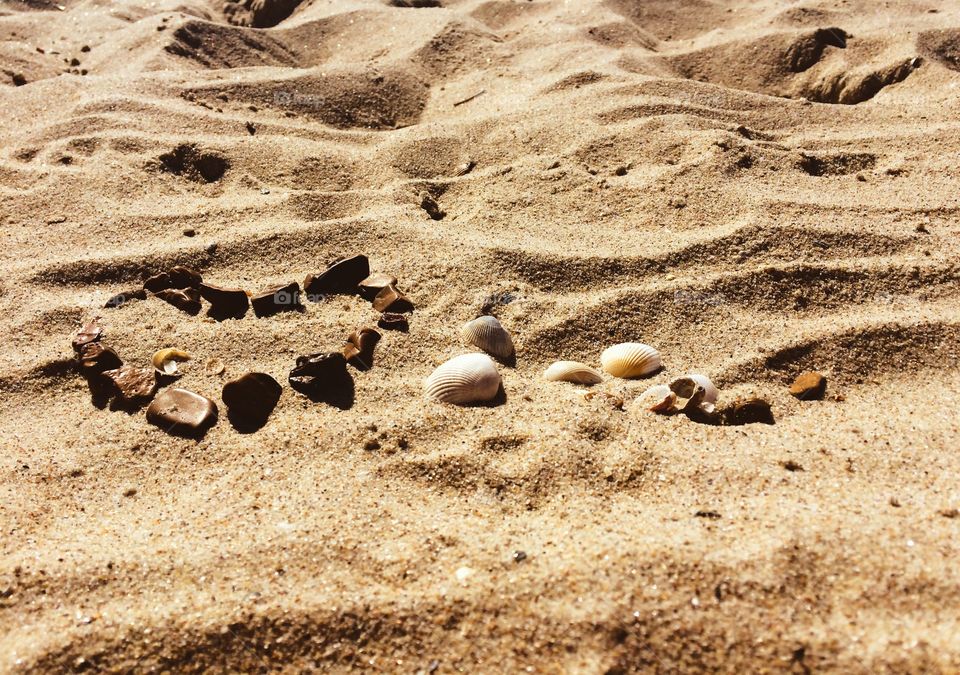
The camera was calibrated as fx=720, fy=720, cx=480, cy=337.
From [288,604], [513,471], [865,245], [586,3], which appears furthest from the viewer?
[586,3]

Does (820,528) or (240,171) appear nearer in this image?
(820,528)

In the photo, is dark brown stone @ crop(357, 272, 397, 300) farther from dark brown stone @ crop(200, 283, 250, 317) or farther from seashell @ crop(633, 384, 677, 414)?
seashell @ crop(633, 384, 677, 414)

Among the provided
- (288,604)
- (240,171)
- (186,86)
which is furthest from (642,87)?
(288,604)

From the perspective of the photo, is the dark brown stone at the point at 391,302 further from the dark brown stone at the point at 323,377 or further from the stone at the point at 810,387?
the stone at the point at 810,387

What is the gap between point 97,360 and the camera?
1949 mm

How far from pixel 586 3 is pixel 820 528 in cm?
395

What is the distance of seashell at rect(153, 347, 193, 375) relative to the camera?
6.44ft

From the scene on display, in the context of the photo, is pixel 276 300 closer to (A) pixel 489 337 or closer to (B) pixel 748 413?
(A) pixel 489 337

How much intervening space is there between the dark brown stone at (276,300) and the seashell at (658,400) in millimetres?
1063

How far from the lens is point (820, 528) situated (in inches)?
54.1

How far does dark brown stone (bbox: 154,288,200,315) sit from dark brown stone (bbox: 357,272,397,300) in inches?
19.4

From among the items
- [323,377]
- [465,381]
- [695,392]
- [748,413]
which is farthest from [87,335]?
[748,413]

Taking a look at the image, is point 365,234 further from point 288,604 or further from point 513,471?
point 288,604

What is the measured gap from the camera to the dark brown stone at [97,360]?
6.38 ft
